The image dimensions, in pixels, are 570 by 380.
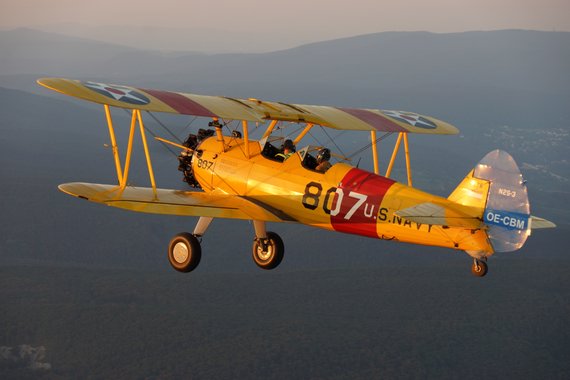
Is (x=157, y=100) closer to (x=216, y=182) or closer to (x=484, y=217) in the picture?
(x=216, y=182)

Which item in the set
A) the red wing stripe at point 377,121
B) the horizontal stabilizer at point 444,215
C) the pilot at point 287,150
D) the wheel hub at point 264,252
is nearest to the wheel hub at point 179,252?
the wheel hub at point 264,252

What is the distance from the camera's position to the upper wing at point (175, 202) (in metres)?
18.7

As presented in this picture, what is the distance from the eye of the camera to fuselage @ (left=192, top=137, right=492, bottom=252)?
60.2 ft

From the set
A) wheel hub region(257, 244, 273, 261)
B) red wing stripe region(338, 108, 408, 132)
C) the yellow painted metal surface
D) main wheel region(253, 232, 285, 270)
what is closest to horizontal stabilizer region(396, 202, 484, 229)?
the yellow painted metal surface

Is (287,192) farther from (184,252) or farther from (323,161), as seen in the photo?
(184,252)

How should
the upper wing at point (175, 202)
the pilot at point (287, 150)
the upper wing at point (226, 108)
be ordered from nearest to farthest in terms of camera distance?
the upper wing at point (226, 108)
the upper wing at point (175, 202)
the pilot at point (287, 150)

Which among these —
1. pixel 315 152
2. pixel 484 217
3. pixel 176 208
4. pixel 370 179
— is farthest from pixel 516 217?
pixel 176 208

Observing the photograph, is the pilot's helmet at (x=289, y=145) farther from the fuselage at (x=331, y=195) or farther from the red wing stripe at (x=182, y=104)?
the red wing stripe at (x=182, y=104)

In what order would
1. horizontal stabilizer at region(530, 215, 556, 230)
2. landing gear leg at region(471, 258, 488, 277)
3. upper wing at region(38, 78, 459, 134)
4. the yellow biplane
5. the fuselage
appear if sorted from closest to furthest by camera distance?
horizontal stabilizer at region(530, 215, 556, 230)
the yellow biplane
landing gear leg at region(471, 258, 488, 277)
upper wing at region(38, 78, 459, 134)
the fuselage

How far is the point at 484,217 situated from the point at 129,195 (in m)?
7.52

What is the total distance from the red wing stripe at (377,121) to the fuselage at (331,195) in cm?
350

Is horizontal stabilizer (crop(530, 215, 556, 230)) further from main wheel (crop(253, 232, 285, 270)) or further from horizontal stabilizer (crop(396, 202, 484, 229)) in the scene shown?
main wheel (crop(253, 232, 285, 270))

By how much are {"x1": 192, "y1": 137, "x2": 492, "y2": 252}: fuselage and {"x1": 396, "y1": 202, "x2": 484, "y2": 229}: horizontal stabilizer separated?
0.28 m

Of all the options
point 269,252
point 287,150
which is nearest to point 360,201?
point 287,150
